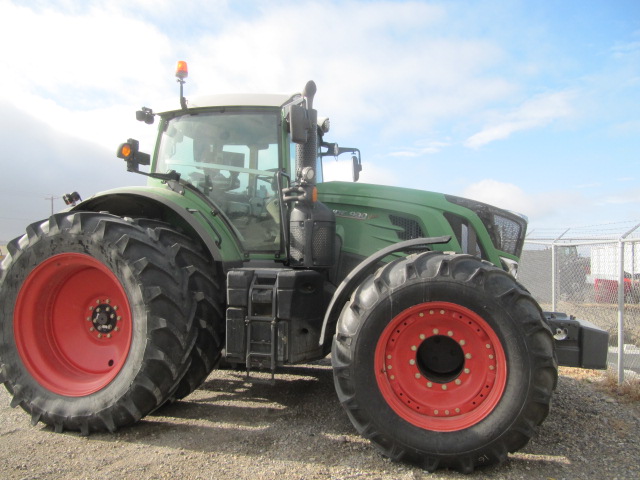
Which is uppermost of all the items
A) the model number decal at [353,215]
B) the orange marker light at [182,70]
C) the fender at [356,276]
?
the orange marker light at [182,70]

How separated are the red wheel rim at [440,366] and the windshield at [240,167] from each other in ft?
4.64

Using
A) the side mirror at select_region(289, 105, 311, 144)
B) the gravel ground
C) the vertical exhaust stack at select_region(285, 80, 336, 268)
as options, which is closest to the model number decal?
the vertical exhaust stack at select_region(285, 80, 336, 268)

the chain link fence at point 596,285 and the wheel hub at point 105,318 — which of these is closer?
the wheel hub at point 105,318

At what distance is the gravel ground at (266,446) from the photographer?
2.72 meters

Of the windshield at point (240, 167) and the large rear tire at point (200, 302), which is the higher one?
the windshield at point (240, 167)

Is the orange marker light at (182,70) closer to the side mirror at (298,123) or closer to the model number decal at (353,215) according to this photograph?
the side mirror at (298,123)

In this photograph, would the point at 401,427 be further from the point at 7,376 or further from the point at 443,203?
the point at 7,376

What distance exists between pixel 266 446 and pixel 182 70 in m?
2.99

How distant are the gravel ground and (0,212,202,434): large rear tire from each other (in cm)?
25

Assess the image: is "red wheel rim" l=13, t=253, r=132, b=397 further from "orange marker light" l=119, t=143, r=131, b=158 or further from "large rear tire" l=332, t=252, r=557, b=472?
"large rear tire" l=332, t=252, r=557, b=472

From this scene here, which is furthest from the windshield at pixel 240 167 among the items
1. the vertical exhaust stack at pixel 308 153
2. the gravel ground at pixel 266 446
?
the gravel ground at pixel 266 446

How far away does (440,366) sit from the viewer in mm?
3020

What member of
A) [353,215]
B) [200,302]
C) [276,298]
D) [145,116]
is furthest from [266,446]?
[145,116]

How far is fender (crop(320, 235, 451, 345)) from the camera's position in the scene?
3199mm
